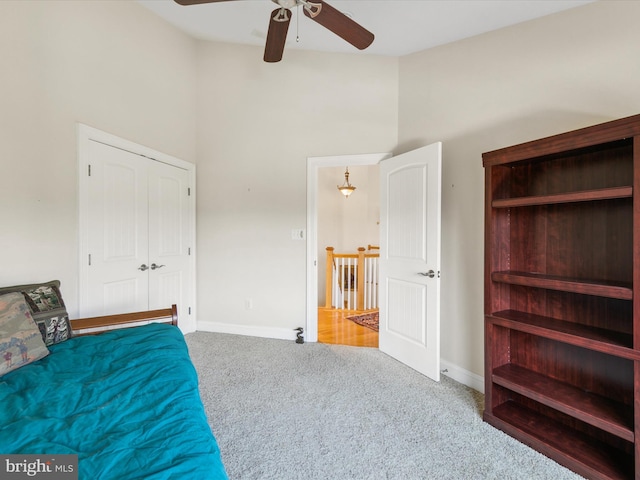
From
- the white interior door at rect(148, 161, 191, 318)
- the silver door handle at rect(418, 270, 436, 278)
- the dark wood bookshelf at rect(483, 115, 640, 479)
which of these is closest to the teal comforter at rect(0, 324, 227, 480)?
the white interior door at rect(148, 161, 191, 318)

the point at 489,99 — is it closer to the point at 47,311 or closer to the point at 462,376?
the point at 462,376

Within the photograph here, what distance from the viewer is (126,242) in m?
2.87

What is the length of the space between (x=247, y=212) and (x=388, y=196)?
5.40 ft

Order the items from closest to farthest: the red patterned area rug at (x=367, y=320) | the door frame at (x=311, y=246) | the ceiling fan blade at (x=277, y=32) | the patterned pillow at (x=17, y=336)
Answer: the patterned pillow at (x=17, y=336) < the ceiling fan blade at (x=277, y=32) < the door frame at (x=311, y=246) < the red patterned area rug at (x=367, y=320)

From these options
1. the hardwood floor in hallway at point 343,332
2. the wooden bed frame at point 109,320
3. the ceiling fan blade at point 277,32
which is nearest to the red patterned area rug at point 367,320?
the hardwood floor in hallway at point 343,332

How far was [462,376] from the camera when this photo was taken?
8.32 ft

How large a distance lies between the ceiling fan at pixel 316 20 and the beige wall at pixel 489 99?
1.07m

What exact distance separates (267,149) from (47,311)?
8.20 ft

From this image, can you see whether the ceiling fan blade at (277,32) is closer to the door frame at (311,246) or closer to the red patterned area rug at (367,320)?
the door frame at (311,246)

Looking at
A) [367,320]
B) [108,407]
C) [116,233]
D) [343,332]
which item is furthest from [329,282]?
[108,407]

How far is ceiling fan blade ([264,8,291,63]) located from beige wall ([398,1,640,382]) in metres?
1.49

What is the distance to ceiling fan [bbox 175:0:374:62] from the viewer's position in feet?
5.32

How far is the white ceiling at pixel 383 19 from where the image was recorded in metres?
2.16

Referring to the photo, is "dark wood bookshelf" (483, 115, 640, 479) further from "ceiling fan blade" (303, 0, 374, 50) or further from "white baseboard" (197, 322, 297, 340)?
"white baseboard" (197, 322, 297, 340)
